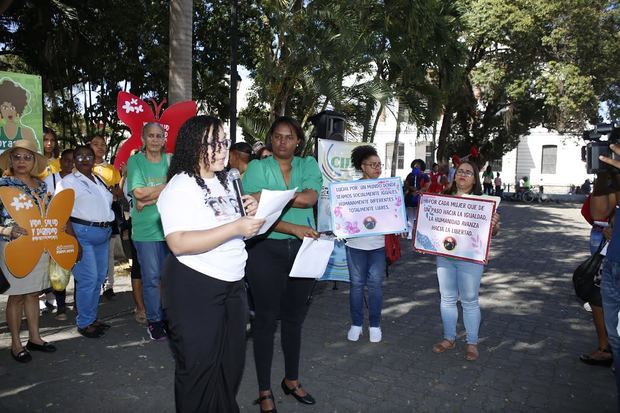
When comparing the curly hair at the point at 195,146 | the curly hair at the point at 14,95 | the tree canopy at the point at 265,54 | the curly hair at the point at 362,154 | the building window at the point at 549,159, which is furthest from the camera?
the building window at the point at 549,159

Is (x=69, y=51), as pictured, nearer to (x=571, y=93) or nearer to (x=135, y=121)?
(x=135, y=121)

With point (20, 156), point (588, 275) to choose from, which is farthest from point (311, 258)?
point (20, 156)

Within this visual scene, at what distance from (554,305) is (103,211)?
5.65m

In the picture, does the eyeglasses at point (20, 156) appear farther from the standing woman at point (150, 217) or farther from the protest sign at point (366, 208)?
the protest sign at point (366, 208)

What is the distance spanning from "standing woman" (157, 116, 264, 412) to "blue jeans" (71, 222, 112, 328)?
273 centimetres

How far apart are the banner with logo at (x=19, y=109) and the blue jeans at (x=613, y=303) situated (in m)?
5.41

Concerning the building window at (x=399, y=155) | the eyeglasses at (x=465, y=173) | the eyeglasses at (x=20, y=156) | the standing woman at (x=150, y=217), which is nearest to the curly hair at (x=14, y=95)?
the eyeglasses at (x=20, y=156)

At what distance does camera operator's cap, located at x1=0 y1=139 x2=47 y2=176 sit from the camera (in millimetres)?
4512

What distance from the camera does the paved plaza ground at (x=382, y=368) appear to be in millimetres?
3793

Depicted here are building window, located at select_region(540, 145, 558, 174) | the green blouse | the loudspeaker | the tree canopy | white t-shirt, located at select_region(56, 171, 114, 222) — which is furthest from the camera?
building window, located at select_region(540, 145, 558, 174)

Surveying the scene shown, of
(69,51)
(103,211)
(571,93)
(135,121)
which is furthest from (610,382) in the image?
(571,93)

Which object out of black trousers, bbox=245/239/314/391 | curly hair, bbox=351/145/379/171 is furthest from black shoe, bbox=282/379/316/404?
curly hair, bbox=351/145/379/171

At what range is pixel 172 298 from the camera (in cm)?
265

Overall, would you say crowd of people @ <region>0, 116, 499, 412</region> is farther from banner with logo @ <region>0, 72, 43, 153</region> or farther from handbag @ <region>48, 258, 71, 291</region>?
banner with logo @ <region>0, 72, 43, 153</region>
